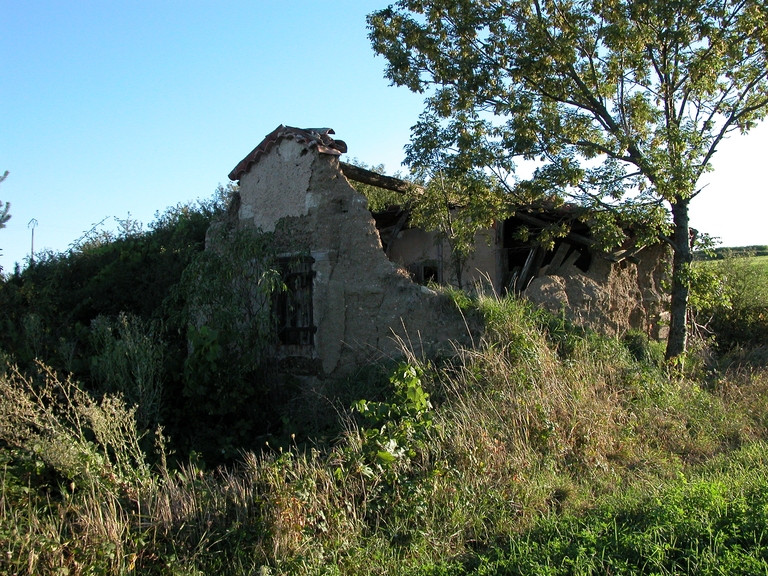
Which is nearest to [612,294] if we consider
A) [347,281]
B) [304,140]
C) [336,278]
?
[347,281]

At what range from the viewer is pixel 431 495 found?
5199mm

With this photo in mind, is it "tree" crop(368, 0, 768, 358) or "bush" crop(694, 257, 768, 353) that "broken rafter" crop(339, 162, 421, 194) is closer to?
"tree" crop(368, 0, 768, 358)

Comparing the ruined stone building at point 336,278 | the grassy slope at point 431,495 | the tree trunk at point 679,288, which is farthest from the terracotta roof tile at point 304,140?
the tree trunk at point 679,288

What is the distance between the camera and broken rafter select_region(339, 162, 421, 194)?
9827mm

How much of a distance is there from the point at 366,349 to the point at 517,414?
8.28ft

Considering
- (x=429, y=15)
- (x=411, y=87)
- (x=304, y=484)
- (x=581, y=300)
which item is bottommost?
(x=304, y=484)

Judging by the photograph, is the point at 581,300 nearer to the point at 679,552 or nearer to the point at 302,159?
the point at 302,159

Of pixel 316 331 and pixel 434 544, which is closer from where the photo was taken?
pixel 434 544

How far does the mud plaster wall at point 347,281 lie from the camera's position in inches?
319

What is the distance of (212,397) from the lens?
7.84m

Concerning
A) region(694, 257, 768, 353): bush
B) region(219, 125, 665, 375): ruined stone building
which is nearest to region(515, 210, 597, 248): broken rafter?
region(219, 125, 665, 375): ruined stone building

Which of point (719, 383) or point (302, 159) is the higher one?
point (302, 159)

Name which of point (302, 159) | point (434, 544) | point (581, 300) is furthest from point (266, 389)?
point (581, 300)

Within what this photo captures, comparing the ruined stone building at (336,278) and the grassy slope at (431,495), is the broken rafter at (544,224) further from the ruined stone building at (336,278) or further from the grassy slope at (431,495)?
the grassy slope at (431,495)
